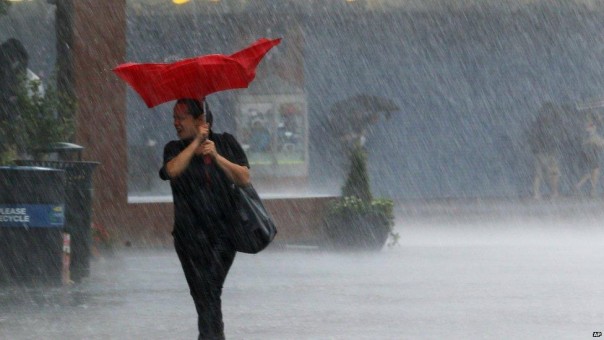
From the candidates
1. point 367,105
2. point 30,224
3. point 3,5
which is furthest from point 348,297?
point 367,105

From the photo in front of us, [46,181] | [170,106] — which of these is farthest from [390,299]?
[170,106]

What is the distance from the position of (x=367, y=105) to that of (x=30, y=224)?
17.9 metres

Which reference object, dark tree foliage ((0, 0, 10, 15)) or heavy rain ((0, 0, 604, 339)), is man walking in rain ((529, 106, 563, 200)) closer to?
heavy rain ((0, 0, 604, 339))

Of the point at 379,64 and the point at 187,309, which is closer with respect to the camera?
the point at 187,309

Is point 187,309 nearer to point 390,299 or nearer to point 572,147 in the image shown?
point 390,299

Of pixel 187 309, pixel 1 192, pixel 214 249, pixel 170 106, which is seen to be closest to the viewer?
pixel 214 249

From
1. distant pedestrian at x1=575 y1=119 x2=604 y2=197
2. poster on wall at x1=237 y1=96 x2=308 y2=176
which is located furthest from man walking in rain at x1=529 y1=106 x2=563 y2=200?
poster on wall at x1=237 y1=96 x2=308 y2=176

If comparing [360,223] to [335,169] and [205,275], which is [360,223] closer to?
[205,275]

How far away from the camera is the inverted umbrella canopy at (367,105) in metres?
29.5

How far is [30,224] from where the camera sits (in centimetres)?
1245

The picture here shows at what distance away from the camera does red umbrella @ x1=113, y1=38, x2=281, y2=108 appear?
23.5 ft

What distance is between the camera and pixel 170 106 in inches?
1172

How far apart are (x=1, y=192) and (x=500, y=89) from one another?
68.2 feet

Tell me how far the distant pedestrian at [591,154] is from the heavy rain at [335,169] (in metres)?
0.09
